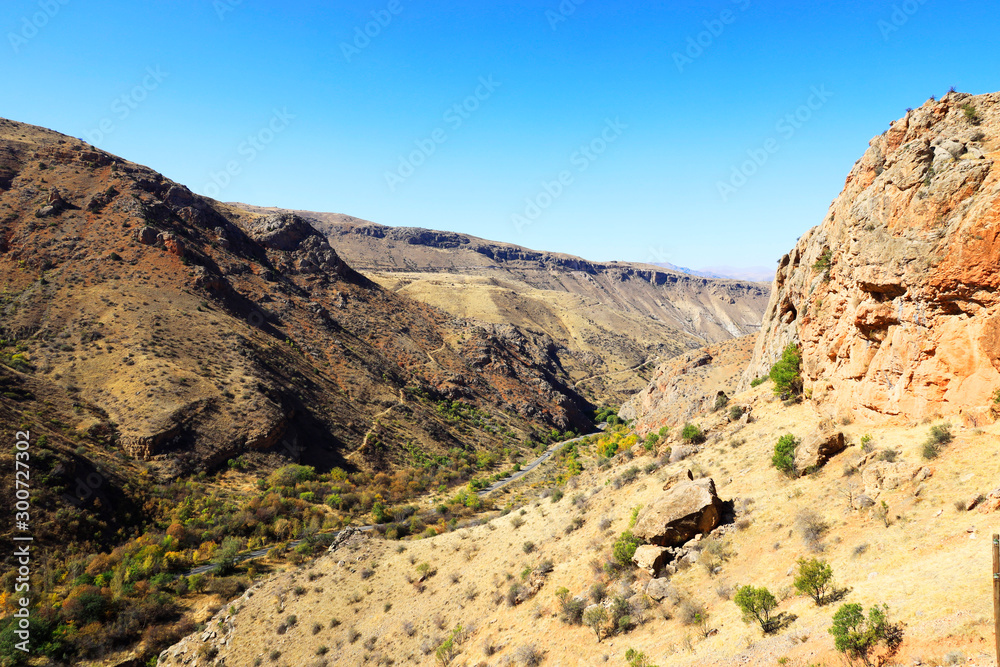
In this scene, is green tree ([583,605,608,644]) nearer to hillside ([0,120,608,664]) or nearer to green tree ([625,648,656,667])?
green tree ([625,648,656,667])

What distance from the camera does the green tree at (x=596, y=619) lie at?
1341cm

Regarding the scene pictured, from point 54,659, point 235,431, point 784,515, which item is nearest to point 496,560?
point 784,515

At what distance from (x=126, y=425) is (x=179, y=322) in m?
15.4

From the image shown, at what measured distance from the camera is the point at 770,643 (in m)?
9.67

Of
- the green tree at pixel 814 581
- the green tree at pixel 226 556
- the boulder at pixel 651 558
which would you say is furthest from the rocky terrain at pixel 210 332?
the green tree at pixel 814 581

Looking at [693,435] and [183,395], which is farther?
[183,395]

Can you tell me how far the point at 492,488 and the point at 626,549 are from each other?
36.7 meters

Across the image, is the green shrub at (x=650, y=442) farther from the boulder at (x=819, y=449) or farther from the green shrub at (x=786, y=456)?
the boulder at (x=819, y=449)

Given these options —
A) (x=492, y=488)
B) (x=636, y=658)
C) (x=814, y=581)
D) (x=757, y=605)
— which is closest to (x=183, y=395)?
(x=492, y=488)

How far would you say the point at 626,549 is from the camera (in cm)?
1612

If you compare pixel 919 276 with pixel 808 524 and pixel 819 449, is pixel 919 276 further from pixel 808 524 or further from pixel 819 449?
pixel 808 524

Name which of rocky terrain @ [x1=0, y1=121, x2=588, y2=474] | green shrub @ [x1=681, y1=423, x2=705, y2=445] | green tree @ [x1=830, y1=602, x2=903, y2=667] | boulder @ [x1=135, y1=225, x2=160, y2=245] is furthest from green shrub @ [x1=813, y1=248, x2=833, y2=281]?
boulder @ [x1=135, y1=225, x2=160, y2=245]

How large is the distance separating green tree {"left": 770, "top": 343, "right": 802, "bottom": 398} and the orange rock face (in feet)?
7.05

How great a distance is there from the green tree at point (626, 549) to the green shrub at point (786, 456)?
5.97 meters
